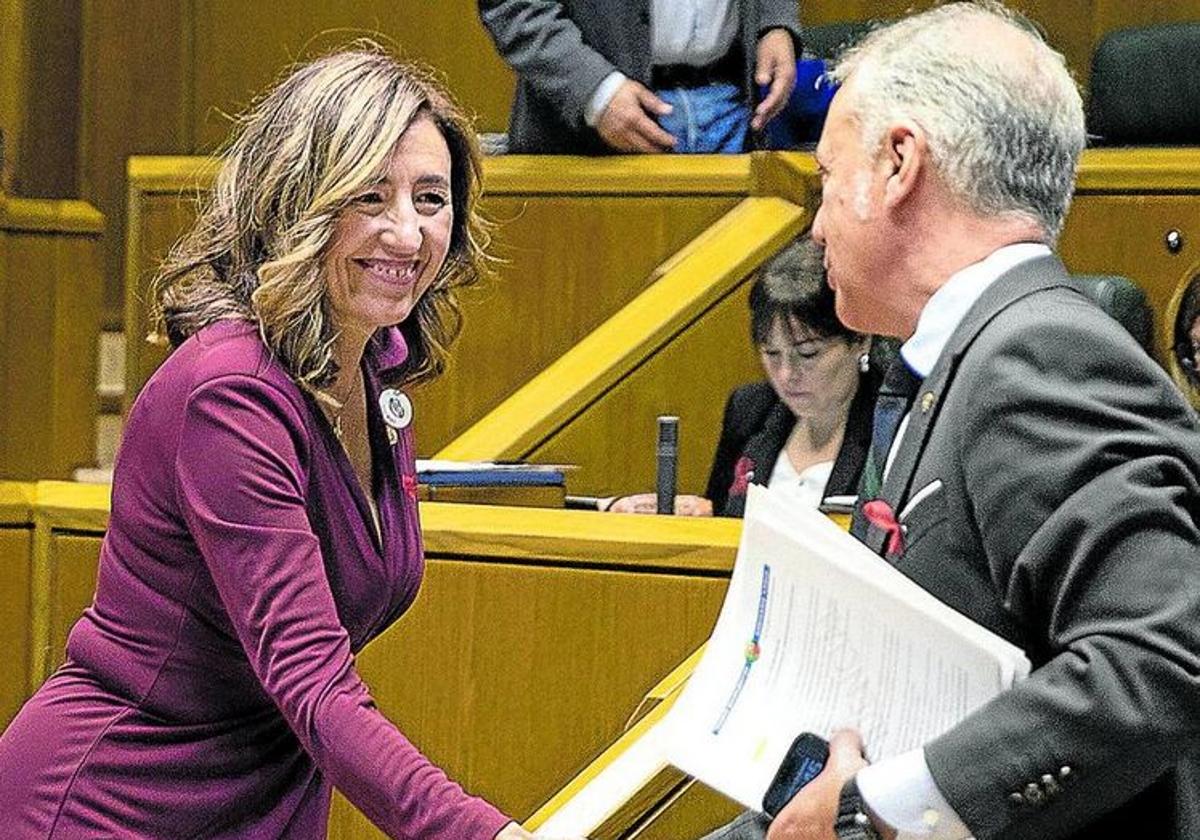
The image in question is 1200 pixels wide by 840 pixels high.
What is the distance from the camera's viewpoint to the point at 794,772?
1319 mm

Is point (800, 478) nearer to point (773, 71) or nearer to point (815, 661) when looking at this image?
point (773, 71)

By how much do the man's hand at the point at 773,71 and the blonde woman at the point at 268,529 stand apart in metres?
1.92

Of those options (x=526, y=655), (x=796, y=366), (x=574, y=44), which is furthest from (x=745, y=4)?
(x=526, y=655)

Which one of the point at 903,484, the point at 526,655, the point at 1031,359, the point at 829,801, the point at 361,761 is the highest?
the point at 1031,359

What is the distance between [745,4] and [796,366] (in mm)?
875

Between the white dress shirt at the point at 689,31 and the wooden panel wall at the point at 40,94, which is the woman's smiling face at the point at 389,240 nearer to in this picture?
the white dress shirt at the point at 689,31

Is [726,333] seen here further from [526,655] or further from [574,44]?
[526,655]

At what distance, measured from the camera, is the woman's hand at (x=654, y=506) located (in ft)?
9.90

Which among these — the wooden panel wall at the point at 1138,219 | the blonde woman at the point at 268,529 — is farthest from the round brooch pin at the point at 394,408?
the wooden panel wall at the point at 1138,219

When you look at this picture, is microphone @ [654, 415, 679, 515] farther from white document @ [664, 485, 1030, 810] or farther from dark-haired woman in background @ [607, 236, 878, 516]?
white document @ [664, 485, 1030, 810]

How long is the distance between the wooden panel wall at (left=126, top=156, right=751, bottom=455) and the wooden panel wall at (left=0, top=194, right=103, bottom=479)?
71 cm

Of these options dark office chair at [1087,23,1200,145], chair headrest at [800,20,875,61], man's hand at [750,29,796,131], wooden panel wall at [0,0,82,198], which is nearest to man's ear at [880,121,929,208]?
man's hand at [750,29,796,131]

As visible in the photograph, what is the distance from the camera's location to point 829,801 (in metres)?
1.28

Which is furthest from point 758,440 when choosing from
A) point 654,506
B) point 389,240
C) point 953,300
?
point 953,300
